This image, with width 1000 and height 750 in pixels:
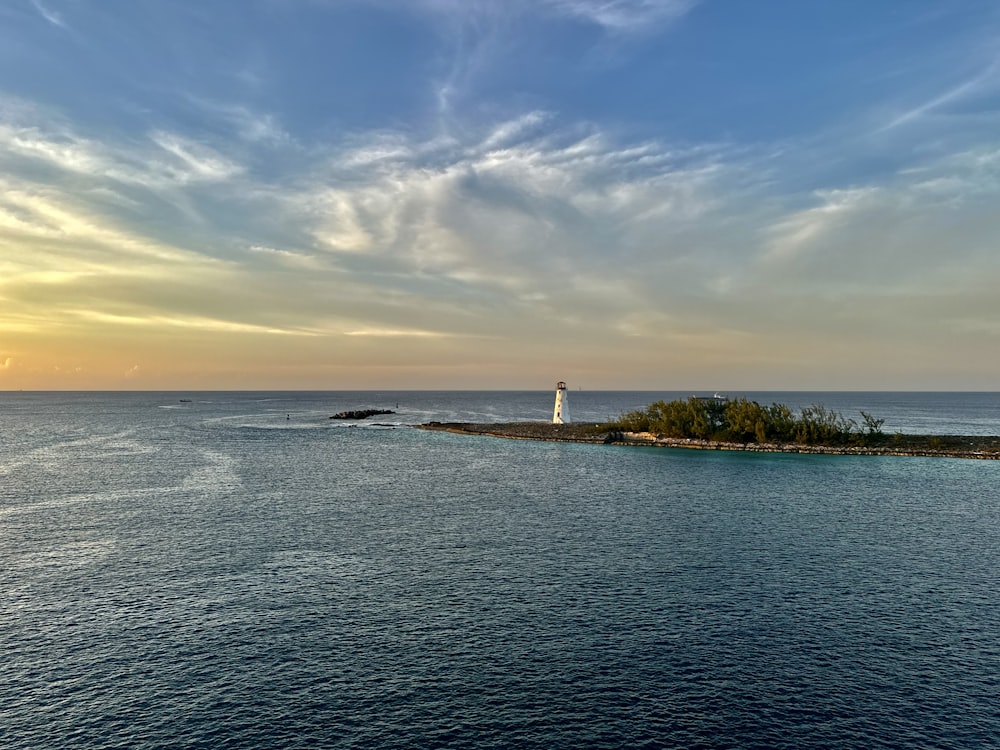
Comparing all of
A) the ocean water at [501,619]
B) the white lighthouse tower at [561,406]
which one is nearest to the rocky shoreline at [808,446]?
the white lighthouse tower at [561,406]

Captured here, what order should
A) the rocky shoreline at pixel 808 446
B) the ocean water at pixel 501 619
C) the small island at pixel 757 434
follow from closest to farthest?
the ocean water at pixel 501 619 → the rocky shoreline at pixel 808 446 → the small island at pixel 757 434

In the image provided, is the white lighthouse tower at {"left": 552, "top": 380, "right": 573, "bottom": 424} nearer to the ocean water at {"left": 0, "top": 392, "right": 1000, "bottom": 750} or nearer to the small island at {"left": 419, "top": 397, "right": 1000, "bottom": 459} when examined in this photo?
the small island at {"left": 419, "top": 397, "right": 1000, "bottom": 459}

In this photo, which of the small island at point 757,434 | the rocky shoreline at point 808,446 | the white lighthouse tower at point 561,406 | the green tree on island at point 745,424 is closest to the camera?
the rocky shoreline at point 808,446

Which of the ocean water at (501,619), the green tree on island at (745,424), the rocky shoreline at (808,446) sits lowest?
the ocean water at (501,619)

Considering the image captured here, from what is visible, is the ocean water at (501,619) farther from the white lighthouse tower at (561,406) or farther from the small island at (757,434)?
the white lighthouse tower at (561,406)

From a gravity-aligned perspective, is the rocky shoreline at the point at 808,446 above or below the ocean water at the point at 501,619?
above

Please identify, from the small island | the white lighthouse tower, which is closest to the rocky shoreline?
the small island

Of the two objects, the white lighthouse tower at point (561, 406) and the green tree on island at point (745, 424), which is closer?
the green tree on island at point (745, 424)

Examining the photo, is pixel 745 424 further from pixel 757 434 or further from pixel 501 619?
pixel 501 619
